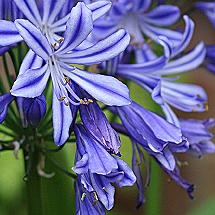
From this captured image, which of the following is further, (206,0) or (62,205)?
(206,0)

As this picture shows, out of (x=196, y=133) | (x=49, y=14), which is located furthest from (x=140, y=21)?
(x=49, y=14)

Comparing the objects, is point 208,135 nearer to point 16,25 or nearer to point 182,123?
point 182,123

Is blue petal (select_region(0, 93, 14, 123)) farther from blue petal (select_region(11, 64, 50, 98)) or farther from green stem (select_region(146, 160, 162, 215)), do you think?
green stem (select_region(146, 160, 162, 215))

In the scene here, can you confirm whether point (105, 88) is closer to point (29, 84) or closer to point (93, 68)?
point (29, 84)

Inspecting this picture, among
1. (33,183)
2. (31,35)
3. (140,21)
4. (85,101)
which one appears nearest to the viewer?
(31,35)

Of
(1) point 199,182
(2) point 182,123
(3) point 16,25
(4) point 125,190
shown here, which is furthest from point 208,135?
(1) point 199,182

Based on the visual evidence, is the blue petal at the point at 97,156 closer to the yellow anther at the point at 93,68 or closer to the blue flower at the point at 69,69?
the blue flower at the point at 69,69
